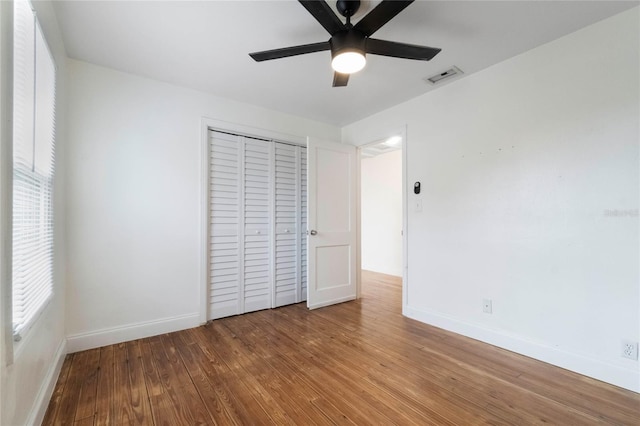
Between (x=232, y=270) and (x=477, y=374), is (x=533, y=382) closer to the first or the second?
(x=477, y=374)

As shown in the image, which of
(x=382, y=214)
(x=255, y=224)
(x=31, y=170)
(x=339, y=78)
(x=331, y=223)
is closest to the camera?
(x=31, y=170)

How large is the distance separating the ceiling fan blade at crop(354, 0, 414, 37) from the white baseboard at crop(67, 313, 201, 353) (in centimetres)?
294

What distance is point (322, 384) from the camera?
5.98 ft

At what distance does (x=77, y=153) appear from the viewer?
230 cm

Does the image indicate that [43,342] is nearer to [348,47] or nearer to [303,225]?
[348,47]

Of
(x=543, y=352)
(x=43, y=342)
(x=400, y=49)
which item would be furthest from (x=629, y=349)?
(x=43, y=342)

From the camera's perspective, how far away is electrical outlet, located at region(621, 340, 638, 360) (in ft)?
5.77

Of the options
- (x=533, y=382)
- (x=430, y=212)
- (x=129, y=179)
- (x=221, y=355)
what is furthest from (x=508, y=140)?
(x=129, y=179)

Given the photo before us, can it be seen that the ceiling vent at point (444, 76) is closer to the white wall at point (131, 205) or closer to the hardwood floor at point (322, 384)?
the white wall at point (131, 205)

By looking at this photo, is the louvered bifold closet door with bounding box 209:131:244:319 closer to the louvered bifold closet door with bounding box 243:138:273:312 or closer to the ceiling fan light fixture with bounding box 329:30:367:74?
the louvered bifold closet door with bounding box 243:138:273:312

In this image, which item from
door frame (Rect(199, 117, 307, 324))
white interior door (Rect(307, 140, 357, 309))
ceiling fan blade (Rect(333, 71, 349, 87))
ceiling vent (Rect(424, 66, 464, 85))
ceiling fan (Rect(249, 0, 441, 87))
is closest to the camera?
ceiling fan (Rect(249, 0, 441, 87))

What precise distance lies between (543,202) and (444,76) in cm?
145

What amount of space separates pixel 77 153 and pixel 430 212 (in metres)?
3.38

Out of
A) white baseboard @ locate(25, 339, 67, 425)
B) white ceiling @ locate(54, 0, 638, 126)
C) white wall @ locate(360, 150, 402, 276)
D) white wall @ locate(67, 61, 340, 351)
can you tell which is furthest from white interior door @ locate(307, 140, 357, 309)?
white baseboard @ locate(25, 339, 67, 425)
